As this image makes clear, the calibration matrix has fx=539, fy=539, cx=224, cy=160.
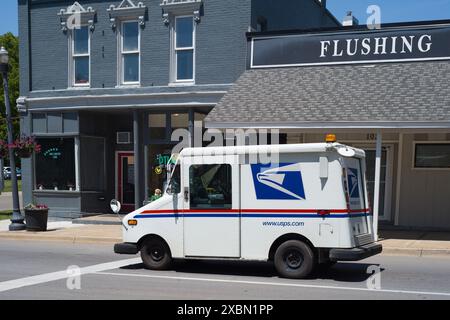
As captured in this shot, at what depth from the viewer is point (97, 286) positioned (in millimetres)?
8578

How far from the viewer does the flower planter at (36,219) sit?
623 inches

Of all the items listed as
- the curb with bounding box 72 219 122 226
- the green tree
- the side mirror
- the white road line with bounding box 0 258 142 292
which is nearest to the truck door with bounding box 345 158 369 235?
the side mirror

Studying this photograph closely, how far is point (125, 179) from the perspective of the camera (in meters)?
A: 19.5

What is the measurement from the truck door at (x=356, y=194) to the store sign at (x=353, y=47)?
5.92 metres

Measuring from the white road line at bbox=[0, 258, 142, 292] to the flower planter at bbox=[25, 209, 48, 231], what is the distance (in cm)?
564

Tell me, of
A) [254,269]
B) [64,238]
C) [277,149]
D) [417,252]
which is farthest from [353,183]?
[64,238]

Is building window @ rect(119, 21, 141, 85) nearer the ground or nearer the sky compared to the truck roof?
nearer the sky

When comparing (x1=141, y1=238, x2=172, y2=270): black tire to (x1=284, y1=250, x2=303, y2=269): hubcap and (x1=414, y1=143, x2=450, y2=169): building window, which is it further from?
(x1=414, y1=143, x2=450, y2=169): building window

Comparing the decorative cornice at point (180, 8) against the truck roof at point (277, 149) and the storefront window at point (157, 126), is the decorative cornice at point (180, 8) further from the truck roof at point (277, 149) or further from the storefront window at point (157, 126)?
the truck roof at point (277, 149)

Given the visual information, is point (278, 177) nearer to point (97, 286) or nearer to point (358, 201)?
point (358, 201)

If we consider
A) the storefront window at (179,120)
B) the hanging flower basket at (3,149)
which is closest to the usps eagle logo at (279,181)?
the storefront window at (179,120)

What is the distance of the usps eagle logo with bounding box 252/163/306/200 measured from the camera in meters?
8.97

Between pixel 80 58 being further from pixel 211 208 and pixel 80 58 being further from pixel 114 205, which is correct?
pixel 211 208
